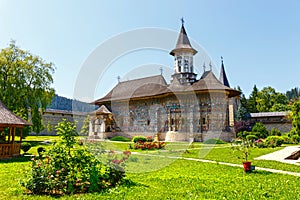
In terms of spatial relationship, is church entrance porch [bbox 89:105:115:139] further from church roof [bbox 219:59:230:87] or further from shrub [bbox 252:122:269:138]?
church roof [bbox 219:59:230:87]

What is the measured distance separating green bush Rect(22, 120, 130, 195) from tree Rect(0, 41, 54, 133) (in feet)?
52.0

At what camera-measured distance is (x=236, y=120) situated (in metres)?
38.8

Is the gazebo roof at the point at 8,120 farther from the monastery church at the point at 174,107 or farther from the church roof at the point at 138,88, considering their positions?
the church roof at the point at 138,88

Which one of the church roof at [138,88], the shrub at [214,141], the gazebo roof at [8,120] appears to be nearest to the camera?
the gazebo roof at [8,120]

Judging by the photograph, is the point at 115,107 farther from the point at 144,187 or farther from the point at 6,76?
the point at 144,187

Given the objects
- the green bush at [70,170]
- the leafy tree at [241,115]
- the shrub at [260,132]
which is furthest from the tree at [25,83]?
the leafy tree at [241,115]

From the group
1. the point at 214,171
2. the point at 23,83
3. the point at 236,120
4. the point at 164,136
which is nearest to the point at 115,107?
the point at 164,136

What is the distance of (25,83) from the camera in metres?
22.5

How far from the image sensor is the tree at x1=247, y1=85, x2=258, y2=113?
4925 centimetres

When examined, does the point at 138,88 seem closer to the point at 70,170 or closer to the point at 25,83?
the point at 25,83

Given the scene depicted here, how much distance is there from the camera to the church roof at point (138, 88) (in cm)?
2962

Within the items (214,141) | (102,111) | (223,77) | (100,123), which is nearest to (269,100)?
(223,77)

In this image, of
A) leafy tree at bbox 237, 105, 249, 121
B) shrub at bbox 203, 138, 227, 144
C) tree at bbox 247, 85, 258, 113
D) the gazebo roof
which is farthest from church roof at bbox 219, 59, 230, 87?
the gazebo roof

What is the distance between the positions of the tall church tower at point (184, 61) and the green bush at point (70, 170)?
2337 cm
